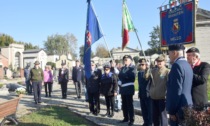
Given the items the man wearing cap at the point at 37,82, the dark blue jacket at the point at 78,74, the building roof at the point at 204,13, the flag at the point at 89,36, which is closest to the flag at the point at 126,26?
the flag at the point at 89,36

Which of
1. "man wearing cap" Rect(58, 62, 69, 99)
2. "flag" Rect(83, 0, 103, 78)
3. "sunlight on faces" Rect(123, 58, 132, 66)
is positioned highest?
"flag" Rect(83, 0, 103, 78)

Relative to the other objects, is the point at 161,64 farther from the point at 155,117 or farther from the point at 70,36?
the point at 70,36

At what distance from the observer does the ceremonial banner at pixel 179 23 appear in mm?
10164

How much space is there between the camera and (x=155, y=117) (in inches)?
292

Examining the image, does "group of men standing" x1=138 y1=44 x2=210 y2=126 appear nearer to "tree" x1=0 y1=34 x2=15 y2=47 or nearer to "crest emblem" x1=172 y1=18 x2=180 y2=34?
"crest emblem" x1=172 y1=18 x2=180 y2=34

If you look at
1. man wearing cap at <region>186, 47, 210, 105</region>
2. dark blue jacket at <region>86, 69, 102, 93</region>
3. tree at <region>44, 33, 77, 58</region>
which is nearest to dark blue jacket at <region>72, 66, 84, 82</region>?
dark blue jacket at <region>86, 69, 102, 93</region>

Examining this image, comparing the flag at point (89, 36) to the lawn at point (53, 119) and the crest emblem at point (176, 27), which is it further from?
the crest emblem at point (176, 27)

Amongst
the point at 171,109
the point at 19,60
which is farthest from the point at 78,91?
the point at 19,60

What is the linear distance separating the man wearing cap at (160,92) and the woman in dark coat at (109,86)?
2.76 meters

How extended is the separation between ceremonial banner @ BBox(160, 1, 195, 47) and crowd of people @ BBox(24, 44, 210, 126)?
225 cm

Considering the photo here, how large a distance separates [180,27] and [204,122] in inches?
276

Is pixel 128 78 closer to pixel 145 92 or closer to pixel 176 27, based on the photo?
pixel 145 92

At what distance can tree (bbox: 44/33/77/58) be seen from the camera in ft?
327

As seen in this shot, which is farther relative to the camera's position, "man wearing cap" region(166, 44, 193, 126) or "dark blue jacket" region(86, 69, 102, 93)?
"dark blue jacket" region(86, 69, 102, 93)
